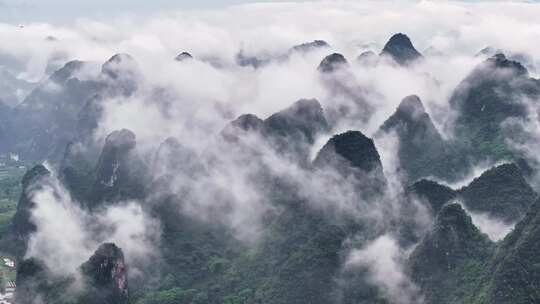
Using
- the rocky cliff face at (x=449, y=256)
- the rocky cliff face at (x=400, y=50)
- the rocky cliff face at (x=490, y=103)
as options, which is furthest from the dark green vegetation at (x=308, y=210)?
the rocky cliff face at (x=400, y=50)

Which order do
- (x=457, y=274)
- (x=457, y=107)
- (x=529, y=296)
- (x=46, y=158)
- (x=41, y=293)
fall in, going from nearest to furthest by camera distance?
(x=529, y=296) → (x=457, y=274) → (x=41, y=293) → (x=457, y=107) → (x=46, y=158)

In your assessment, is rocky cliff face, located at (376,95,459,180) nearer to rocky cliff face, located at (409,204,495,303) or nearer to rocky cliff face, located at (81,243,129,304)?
rocky cliff face, located at (409,204,495,303)

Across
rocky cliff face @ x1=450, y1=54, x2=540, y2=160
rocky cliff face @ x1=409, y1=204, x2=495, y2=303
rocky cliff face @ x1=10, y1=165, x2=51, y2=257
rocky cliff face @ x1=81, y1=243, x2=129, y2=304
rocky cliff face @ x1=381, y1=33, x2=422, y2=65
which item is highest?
rocky cliff face @ x1=381, y1=33, x2=422, y2=65

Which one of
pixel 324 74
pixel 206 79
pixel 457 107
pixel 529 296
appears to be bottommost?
pixel 529 296

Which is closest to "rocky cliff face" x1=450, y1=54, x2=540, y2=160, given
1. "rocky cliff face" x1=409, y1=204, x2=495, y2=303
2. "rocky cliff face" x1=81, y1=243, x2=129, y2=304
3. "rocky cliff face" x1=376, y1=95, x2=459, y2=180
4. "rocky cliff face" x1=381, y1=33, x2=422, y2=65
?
"rocky cliff face" x1=376, y1=95, x2=459, y2=180

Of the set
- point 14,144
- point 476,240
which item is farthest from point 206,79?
point 476,240

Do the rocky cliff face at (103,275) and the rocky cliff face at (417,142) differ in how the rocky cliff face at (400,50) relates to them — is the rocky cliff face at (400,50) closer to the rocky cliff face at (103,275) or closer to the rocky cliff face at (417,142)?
the rocky cliff face at (417,142)

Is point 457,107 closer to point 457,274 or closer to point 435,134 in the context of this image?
point 435,134

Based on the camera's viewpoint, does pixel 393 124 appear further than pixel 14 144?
No
